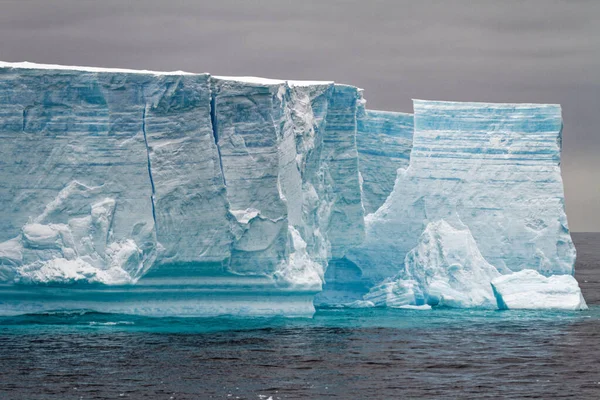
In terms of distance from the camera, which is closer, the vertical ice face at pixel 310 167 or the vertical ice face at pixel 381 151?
the vertical ice face at pixel 310 167

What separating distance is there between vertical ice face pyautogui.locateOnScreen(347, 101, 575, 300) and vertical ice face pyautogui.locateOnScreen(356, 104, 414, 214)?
4.56 ft

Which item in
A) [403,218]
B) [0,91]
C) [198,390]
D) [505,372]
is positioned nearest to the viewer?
[198,390]

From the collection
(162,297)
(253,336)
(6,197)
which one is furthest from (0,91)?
(253,336)

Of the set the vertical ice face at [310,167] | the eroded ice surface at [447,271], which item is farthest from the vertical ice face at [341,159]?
the eroded ice surface at [447,271]

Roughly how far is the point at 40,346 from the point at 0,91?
5263mm

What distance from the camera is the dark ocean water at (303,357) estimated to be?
849 inches

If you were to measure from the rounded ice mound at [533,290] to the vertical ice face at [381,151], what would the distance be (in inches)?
189

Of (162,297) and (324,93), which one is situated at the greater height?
(324,93)

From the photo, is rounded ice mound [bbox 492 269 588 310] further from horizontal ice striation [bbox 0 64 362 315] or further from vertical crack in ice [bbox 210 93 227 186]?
vertical crack in ice [bbox 210 93 227 186]

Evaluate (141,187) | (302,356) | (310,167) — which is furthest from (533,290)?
(141,187)

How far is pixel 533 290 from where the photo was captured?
103 ft

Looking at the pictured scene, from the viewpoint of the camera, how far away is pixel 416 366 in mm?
24172

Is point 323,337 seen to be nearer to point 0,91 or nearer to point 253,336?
point 253,336

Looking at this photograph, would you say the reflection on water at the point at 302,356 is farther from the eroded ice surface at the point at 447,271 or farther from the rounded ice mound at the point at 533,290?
the eroded ice surface at the point at 447,271
